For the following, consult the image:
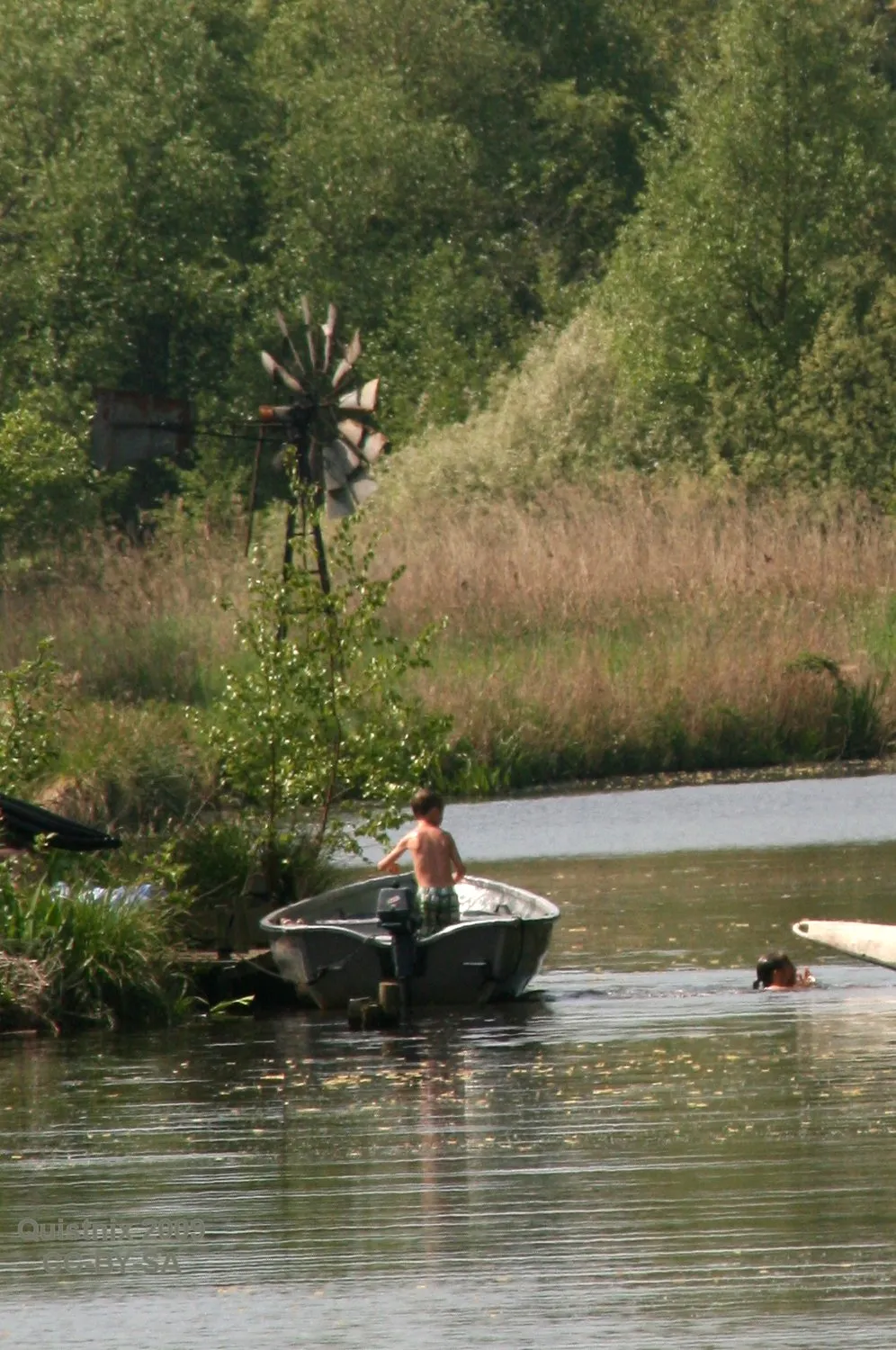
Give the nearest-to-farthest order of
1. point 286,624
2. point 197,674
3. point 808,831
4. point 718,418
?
point 286,624 → point 808,831 → point 197,674 → point 718,418

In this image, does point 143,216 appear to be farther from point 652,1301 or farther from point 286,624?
point 652,1301

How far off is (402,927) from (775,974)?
8.05ft

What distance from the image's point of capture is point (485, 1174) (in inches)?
497

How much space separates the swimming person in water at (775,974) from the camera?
1812 cm

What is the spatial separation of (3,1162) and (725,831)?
17.0 meters

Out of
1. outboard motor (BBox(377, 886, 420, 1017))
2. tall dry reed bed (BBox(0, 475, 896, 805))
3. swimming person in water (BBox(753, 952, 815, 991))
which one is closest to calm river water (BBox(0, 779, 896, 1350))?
swimming person in water (BBox(753, 952, 815, 991))

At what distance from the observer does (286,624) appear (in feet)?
69.7

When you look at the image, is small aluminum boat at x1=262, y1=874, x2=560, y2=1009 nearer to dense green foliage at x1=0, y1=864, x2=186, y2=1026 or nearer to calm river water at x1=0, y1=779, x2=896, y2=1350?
calm river water at x1=0, y1=779, x2=896, y2=1350

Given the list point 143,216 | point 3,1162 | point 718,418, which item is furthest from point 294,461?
point 143,216

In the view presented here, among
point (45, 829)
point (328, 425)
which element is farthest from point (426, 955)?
point (328, 425)

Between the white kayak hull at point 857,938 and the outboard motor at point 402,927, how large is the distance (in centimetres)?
291

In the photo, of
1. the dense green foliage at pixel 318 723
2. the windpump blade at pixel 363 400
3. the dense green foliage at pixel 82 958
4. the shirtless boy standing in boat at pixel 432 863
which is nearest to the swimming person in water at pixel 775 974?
the shirtless boy standing in boat at pixel 432 863

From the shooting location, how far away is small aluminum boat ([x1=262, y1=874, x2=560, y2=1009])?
18.1m

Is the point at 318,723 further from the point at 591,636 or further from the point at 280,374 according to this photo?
the point at 591,636
